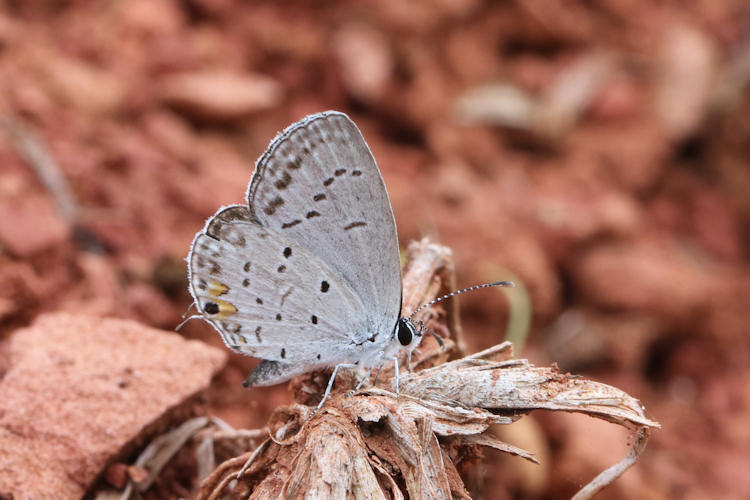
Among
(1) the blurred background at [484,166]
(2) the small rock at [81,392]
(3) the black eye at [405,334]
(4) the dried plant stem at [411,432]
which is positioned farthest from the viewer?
(1) the blurred background at [484,166]

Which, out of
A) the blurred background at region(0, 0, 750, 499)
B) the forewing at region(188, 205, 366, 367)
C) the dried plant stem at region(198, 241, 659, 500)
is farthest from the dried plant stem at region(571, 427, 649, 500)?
the blurred background at region(0, 0, 750, 499)

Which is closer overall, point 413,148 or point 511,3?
point 413,148

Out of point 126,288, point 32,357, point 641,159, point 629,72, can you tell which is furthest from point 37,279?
point 629,72

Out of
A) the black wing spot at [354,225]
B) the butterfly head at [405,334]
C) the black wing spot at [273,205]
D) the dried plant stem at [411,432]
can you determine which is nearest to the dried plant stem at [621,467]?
the dried plant stem at [411,432]

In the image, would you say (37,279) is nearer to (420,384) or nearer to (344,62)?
(420,384)

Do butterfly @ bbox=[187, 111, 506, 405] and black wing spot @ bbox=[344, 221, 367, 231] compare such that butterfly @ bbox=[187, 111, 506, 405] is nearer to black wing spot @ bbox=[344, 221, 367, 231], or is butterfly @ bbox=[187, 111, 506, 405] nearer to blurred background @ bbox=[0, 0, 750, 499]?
black wing spot @ bbox=[344, 221, 367, 231]

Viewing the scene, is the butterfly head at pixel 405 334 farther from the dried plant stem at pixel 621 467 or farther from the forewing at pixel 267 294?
the dried plant stem at pixel 621 467
